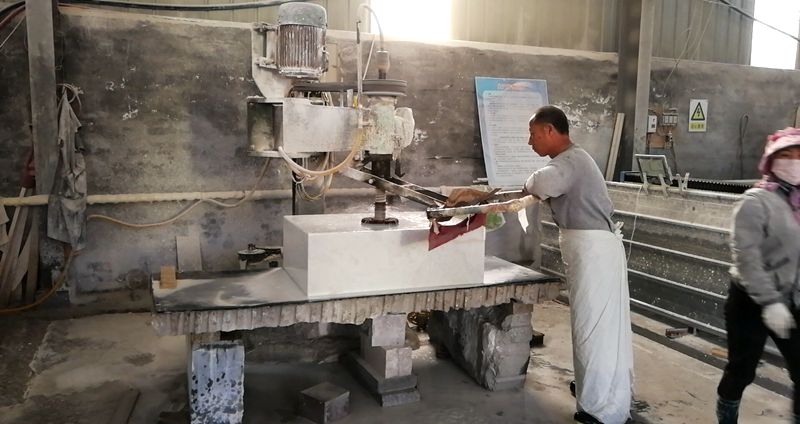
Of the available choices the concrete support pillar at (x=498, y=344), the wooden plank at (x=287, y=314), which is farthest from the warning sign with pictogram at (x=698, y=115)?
the wooden plank at (x=287, y=314)

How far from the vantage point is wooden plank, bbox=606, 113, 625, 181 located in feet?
21.6

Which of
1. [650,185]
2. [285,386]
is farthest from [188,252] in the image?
[650,185]

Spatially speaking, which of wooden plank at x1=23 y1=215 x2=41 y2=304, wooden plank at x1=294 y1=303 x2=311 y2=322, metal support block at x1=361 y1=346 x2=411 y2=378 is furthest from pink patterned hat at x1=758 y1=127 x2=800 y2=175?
wooden plank at x1=23 y1=215 x2=41 y2=304

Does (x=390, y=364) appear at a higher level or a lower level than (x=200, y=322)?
lower

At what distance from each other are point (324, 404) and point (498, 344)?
1063 mm

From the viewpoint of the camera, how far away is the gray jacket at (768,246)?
Answer: 259 centimetres

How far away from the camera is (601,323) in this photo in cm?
310

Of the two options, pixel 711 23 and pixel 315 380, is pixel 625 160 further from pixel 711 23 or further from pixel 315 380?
pixel 315 380

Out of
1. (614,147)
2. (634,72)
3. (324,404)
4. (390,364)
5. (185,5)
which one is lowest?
(324,404)

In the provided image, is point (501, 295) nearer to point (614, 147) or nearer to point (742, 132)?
point (614, 147)

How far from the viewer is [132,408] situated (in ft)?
10.7

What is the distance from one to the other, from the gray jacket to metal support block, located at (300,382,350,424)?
6.46 ft

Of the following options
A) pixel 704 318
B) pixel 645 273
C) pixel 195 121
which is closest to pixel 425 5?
pixel 195 121

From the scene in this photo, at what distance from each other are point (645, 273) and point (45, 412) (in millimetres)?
4202
